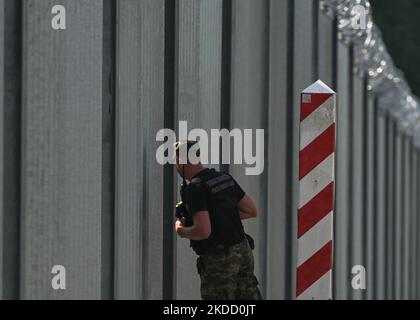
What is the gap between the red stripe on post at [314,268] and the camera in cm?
898

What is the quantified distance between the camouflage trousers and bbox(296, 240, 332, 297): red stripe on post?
0.69m

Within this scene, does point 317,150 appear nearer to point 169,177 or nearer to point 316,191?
point 316,191

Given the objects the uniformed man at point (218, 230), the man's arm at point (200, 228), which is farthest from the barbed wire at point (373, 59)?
the man's arm at point (200, 228)

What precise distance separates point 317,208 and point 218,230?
2.57 ft

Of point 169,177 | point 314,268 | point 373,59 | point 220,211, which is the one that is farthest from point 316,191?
point 373,59

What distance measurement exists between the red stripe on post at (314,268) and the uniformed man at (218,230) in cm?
65

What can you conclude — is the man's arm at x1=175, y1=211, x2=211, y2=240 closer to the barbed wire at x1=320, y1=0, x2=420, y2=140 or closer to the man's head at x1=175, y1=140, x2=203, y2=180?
the man's head at x1=175, y1=140, x2=203, y2=180

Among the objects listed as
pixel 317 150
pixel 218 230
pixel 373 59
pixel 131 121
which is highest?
pixel 373 59

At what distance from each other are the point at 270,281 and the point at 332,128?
610 cm

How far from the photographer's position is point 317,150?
29.6 feet

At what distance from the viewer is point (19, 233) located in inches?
330
